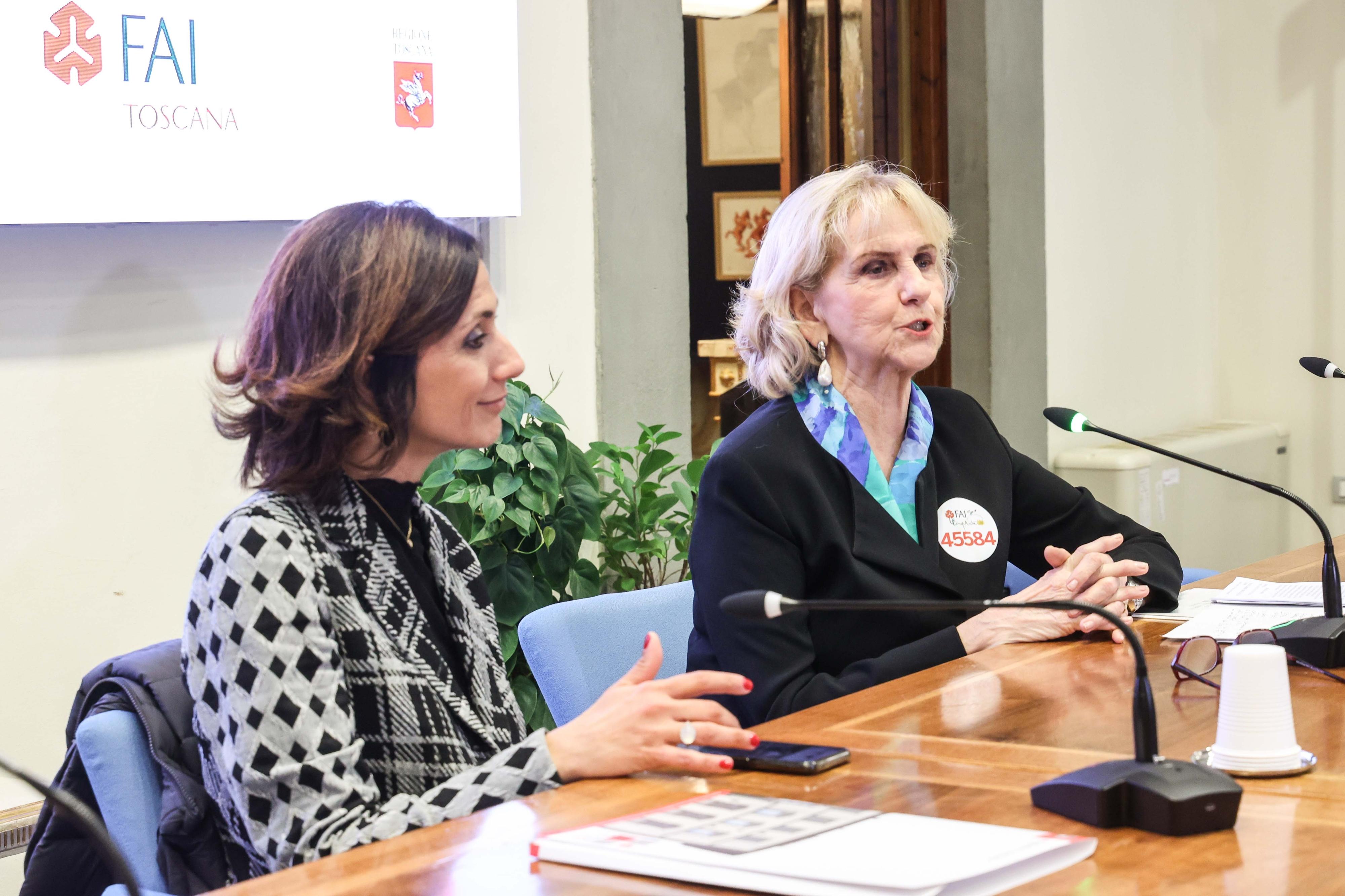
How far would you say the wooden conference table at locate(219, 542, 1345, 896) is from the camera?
108cm

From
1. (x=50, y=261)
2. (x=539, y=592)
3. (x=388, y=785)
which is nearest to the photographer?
(x=388, y=785)

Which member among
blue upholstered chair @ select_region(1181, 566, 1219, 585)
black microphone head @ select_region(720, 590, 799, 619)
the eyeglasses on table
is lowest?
blue upholstered chair @ select_region(1181, 566, 1219, 585)

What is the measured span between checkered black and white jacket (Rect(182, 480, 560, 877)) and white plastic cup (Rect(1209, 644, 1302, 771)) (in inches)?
24.6

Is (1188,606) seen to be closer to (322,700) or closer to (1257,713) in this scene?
(1257,713)

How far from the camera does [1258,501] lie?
583 cm

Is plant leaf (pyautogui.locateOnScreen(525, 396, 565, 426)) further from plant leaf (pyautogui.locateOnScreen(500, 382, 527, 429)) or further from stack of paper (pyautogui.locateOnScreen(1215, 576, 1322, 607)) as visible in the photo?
stack of paper (pyautogui.locateOnScreen(1215, 576, 1322, 607))

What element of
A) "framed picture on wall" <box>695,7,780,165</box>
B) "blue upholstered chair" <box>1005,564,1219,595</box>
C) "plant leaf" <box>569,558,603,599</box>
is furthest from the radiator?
"plant leaf" <box>569,558,603,599</box>

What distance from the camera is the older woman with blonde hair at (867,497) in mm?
2021

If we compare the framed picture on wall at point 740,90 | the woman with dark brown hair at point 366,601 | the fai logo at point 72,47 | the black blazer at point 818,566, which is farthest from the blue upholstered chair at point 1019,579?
the framed picture on wall at point 740,90

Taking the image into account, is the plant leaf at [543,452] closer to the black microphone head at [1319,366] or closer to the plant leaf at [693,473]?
the plant leaf at [693,473]

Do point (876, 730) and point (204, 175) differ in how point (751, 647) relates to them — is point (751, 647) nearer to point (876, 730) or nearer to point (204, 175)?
point (876, 730)

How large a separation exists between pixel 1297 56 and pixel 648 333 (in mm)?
3506

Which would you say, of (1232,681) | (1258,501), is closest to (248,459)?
(1232,681)

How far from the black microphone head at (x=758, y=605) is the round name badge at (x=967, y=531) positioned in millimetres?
960
